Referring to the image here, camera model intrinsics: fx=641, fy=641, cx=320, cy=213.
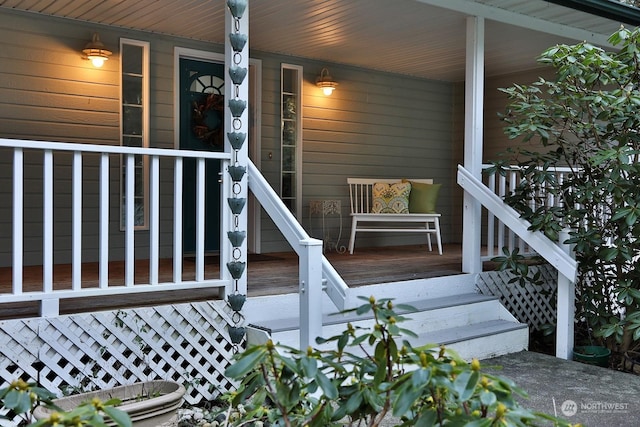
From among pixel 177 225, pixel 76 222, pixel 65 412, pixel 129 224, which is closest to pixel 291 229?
pixel 177 225

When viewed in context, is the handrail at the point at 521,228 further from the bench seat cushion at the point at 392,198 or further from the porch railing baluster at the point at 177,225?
the porch railing baluster at the point at 177,225

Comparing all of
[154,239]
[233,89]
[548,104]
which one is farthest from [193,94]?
[548,104]

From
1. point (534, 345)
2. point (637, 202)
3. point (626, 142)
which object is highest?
point (626, 142)

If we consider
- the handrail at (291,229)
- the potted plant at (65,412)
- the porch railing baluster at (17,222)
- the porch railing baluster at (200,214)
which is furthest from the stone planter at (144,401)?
the potted plant at (65,412)

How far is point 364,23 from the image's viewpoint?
5.35 metres

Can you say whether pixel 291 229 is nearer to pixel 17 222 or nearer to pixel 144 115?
pixel 17 222

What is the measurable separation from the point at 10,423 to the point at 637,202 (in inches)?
149

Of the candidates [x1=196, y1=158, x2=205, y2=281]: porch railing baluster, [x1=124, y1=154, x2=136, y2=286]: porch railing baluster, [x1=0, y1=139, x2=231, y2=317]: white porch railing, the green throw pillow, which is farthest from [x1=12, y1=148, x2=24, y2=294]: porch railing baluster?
the green throw pillow

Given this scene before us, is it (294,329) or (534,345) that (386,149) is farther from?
(294,329)

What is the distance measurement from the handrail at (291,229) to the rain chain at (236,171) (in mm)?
140

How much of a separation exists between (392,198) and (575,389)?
320 cm

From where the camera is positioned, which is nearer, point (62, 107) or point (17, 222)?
point (17, 222)

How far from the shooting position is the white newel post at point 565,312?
4430 millimetres

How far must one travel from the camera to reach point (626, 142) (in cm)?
418
